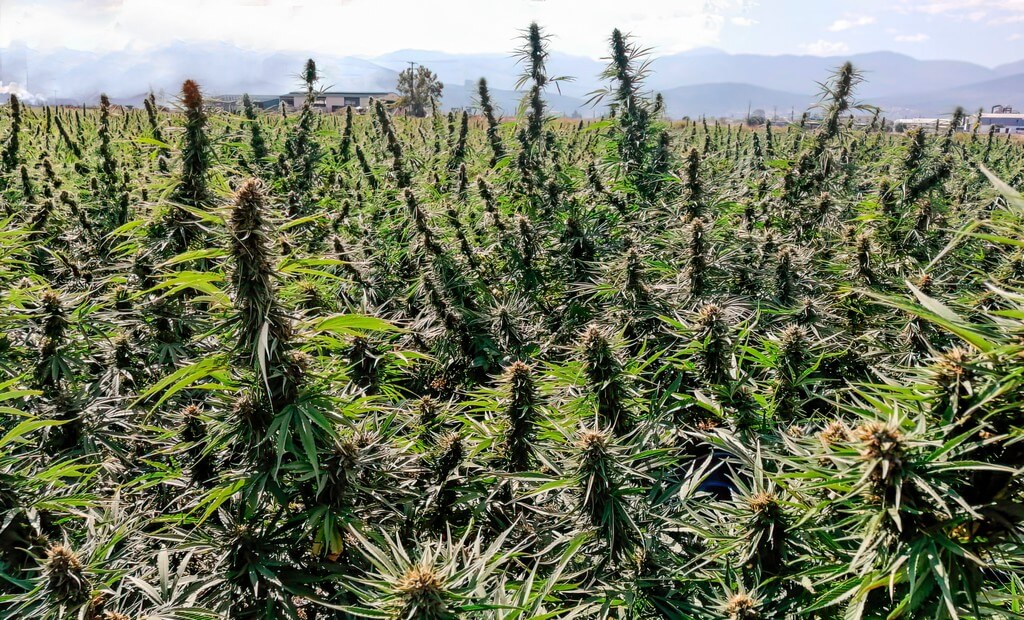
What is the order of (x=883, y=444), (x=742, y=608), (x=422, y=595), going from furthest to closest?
(x=742, y=608)
(x=422, y=595)
(x=883, y=444)

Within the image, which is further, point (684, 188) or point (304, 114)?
point (304, 114)

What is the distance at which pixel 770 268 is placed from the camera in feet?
11.2

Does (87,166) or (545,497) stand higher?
(87,166)

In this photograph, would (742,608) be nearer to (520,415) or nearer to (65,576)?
(520,415)

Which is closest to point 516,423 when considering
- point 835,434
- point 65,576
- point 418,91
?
point 835,434

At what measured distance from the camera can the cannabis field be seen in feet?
3.84

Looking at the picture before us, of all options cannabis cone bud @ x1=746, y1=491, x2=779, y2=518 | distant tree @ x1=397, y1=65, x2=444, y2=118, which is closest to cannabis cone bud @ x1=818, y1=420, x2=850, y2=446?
cannabis cone bud @ x1=746, y1=491, x2=779, y2=518

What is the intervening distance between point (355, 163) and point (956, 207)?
7.33 meters

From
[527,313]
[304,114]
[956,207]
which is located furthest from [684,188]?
[304,114]

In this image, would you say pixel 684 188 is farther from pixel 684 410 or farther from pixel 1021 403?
pixel 1021 403

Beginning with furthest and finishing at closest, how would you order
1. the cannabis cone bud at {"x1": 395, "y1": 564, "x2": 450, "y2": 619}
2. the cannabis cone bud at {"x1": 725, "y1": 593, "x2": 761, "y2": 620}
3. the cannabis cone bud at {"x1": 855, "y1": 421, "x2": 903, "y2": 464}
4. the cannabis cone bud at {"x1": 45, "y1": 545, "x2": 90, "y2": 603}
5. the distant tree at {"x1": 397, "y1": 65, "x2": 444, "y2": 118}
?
the distant tree at {"x1": 397, "y1": 65, "x2": 444, "y2": 118}, the cannabis cone bud at {"x1": 45, "y1": 545, "x2": 90, "y2": 603}, the cannabis cone bud at {"x1": 725, "y1": 593, "x2": 761, "y2": 620}, the cannabis cone bud at {"x1": 395, "y1": 564, "x2": 450, "y2": 619}, the cannabis cone bud at {"x1": 855, "y1": 421, "x2": 903, "y2": 464}

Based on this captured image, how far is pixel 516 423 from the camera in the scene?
210cm

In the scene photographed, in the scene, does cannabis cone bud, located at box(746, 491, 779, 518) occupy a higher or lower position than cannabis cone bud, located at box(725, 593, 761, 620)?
higher

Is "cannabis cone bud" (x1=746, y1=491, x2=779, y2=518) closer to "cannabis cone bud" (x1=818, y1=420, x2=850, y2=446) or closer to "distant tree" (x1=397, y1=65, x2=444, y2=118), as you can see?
"cannabis cone bud" (x1=818, y1=420, x2=850, y2=446)
